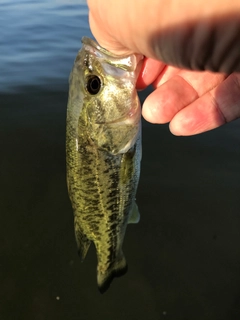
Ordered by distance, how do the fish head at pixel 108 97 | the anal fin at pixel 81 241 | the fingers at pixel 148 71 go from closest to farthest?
the fish head at pixel 108 97 < the fingers at pixel 148 71 < the anal fin at pixel 81 241

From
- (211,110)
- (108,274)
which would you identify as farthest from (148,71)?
(108,274)

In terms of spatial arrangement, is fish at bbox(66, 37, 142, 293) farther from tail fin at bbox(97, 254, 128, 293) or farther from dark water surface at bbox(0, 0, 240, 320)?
dark water surface at bbox(0, 0, 240, 320)

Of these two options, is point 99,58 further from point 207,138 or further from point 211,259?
point 207,138

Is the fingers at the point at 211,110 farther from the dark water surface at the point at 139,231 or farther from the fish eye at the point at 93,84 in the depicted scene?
the dark water surface at the point at 139,231

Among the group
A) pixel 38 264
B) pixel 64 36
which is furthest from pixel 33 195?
pixel 64 36

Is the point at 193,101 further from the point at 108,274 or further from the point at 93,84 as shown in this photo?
the point at 108,274

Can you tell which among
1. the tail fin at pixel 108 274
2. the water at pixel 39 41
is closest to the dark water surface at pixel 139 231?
the tail fin at pixel 108 274

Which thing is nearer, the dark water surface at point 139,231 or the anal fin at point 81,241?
the anal fin at point 81,241

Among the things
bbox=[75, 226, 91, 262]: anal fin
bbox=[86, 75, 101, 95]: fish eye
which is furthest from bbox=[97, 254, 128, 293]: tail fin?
bbox=[86, 75, 101, 95]: fish eye
